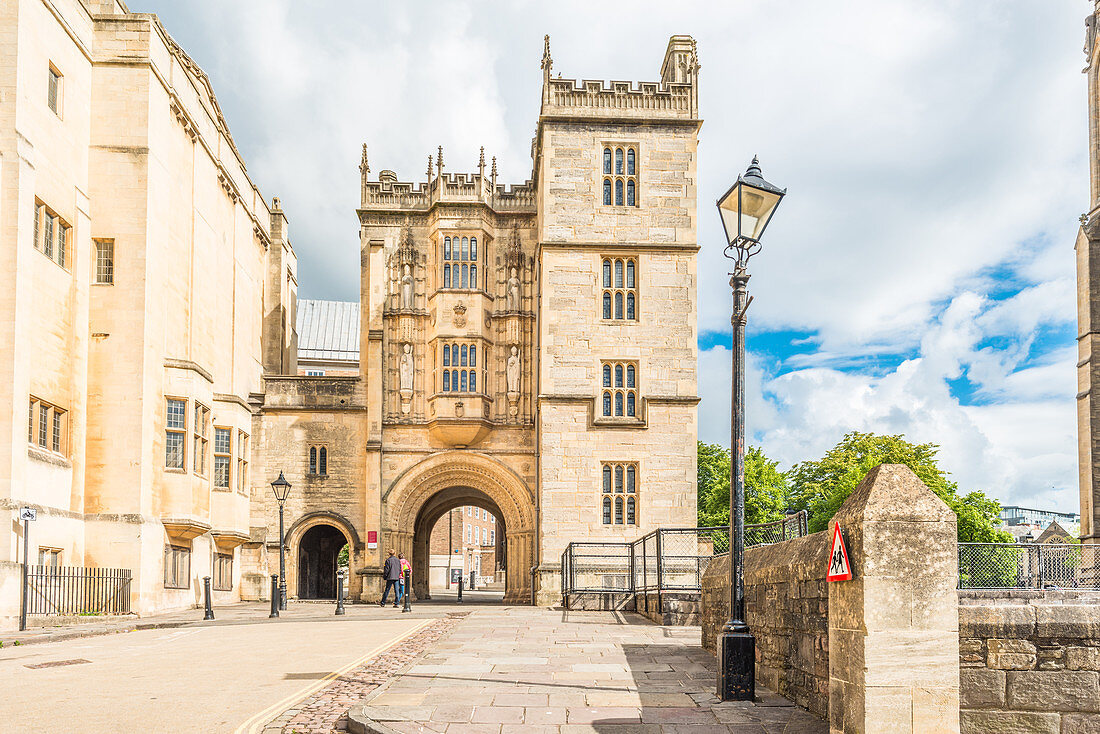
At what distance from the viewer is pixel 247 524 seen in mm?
33875

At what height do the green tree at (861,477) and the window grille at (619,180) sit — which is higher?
the window grille at (619,180)

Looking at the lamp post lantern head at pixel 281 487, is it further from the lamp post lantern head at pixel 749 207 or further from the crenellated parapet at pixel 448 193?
the lamp post lantern head at pixel 749 207

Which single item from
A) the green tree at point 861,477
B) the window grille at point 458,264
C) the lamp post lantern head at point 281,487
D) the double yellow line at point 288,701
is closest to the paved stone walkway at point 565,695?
the double yellow line at point 288,701

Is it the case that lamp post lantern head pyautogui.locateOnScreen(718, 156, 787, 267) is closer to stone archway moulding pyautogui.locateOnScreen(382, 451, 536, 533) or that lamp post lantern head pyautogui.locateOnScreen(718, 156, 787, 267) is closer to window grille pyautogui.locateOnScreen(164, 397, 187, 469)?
window grille pyautogui.locateOnScreen(164, 397, 187, 469)

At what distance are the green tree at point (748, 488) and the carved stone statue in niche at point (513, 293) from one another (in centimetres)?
1874

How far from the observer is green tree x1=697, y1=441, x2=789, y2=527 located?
52.0 m

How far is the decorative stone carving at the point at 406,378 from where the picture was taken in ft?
115

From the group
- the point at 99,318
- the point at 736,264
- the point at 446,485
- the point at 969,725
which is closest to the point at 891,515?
the point at 969,725

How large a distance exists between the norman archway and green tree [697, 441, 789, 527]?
1690 centimetres

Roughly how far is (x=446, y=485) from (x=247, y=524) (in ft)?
21.5

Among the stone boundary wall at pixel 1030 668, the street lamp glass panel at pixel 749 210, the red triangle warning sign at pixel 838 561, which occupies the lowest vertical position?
the stone boundary wall at pixel 1030 668

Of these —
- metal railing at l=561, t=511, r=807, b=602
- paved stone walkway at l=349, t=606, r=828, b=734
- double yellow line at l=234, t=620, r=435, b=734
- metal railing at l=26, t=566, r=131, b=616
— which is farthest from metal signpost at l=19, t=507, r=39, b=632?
metal railing at l=561, t=511, r=807, b=602

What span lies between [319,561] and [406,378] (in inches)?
383

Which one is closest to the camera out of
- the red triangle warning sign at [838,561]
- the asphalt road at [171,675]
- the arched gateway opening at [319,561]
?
the red triangle warning sign at [838,561]
